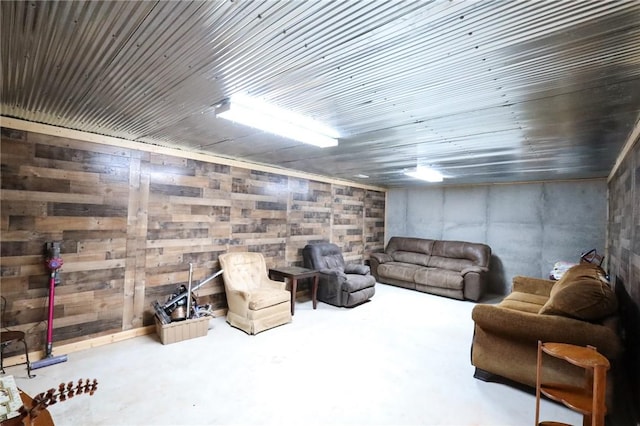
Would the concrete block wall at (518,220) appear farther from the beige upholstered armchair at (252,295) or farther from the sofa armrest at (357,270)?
the beige upholstered armchair at (252,295)

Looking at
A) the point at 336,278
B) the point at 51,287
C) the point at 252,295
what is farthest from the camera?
the point at 336,278

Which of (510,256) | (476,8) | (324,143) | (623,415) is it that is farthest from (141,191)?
(510,256)

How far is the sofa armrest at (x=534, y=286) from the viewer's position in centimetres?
386

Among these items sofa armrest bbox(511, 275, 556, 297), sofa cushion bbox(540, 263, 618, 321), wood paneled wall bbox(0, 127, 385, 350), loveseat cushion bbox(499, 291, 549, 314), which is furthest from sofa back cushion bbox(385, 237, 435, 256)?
sofa cushion bbox(540, 263, 618, 321)

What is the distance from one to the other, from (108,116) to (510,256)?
6.77 m

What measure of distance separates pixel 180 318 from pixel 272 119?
100 inches

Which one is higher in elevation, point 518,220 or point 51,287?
point 518,220

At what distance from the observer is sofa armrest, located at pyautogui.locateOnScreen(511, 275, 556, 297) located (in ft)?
12.7

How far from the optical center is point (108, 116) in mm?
2684

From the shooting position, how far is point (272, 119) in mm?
2453

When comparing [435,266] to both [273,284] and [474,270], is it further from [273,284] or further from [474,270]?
[273,284]

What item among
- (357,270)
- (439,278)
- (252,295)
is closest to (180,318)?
(252,295)

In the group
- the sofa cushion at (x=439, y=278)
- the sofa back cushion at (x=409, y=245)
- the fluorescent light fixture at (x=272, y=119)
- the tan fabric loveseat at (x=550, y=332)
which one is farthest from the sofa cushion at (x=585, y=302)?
the sofa back cushion at (x=409, y=245)

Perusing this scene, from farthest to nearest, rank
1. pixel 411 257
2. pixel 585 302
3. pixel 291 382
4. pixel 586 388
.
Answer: pixel 411 257 → pixel 291 382 → pixel 585 302 → pixel 586 388
